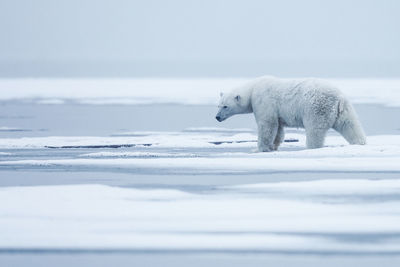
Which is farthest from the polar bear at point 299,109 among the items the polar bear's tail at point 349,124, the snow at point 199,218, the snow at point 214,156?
the snow at point 199,218

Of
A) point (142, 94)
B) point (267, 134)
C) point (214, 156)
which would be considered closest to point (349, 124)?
point (267, 134)

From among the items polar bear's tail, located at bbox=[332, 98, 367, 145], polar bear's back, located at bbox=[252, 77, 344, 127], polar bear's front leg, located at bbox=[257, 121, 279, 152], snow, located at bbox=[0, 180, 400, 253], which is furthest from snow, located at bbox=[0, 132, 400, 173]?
snow, located at bbox=[0, 180, 400, 253]

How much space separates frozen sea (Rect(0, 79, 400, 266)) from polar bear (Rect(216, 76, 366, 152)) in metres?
0.28

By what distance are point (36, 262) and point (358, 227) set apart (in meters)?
1.94

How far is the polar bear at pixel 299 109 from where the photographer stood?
27.0 feet

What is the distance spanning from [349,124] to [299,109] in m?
0.52

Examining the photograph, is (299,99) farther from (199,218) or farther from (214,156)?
(199,218)

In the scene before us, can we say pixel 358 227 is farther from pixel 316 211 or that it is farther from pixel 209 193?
pixel 209 193

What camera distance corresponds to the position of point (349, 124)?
8.36 m

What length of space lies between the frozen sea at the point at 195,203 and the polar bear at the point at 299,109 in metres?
0.28

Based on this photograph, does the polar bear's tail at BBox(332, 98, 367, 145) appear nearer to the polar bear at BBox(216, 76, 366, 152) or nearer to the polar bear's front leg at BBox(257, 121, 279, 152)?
the polar bear at BBox(216, 76, 366, 152)

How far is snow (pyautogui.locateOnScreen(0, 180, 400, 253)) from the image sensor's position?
4.75 m

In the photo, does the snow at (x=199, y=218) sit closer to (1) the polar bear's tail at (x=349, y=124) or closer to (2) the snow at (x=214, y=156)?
(2) the snow at (x=214, y=156)

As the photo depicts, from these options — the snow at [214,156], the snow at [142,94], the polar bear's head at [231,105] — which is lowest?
the snow at [214,156]
